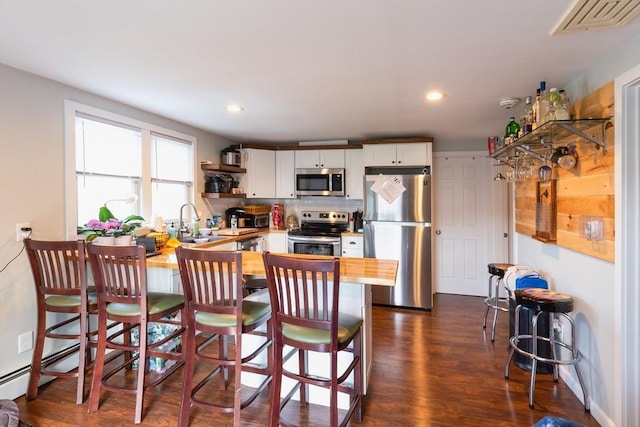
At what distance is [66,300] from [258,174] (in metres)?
2.88

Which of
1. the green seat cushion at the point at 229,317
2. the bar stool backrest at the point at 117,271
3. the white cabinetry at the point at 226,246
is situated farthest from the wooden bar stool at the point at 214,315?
the white cabinetry at the point at 226,246

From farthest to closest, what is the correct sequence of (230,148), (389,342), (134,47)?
(230,148), (389,342), (134,47)

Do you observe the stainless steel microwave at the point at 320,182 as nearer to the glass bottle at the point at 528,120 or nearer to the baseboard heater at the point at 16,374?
the glass bottle at the point at 528,120

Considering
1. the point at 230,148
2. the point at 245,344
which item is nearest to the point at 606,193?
the point at 245,344

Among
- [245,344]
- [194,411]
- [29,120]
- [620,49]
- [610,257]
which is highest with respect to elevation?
[620,49]

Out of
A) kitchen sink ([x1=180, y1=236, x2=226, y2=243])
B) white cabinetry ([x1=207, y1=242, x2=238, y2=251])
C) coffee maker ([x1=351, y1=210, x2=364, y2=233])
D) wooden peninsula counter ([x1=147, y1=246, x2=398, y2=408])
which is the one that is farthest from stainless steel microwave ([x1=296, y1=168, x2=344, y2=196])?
wooden peninsula counter ([x1=147, y1=246, x2=398, y2=408])

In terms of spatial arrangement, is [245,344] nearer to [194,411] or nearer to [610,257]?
[194,411]

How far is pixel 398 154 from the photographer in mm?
4355

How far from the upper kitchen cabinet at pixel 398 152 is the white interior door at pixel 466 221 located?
2.19 ft

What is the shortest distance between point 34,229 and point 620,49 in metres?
3.78

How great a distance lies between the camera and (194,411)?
2.16 metres

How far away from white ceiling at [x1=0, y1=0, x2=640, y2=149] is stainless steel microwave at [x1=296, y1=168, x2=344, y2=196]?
1.56 m

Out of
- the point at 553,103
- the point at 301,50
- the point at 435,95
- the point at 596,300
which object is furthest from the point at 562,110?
the point at 301,50

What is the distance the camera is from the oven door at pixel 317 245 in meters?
4.46
